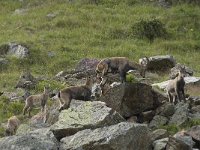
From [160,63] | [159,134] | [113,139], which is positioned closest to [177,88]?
[159,134]

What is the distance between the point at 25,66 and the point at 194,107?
14.9 metres

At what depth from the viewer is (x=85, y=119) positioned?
16.5m

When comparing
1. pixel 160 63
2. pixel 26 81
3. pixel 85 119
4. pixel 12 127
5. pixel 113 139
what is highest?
pixel 113 139

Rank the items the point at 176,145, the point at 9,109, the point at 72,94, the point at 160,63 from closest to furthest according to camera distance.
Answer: the point at 176,145, the point at 72,94, the point at 9,109, the point at 160,63

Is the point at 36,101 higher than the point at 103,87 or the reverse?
the reverse

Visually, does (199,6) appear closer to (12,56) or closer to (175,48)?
(175,48)

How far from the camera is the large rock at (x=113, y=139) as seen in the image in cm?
1480

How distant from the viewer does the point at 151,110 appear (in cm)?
1906

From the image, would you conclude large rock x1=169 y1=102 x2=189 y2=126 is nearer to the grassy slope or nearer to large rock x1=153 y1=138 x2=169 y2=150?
large rock x1=153 y1=138 x2=169 y2=150

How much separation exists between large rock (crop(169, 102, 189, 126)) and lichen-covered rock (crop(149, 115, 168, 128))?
21cm

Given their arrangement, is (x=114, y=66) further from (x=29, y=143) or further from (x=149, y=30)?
(x=149, y=30)

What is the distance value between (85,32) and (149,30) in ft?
13.3

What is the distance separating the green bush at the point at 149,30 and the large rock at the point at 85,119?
2169 cm

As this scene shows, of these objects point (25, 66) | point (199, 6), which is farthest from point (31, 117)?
point (199, 6)
